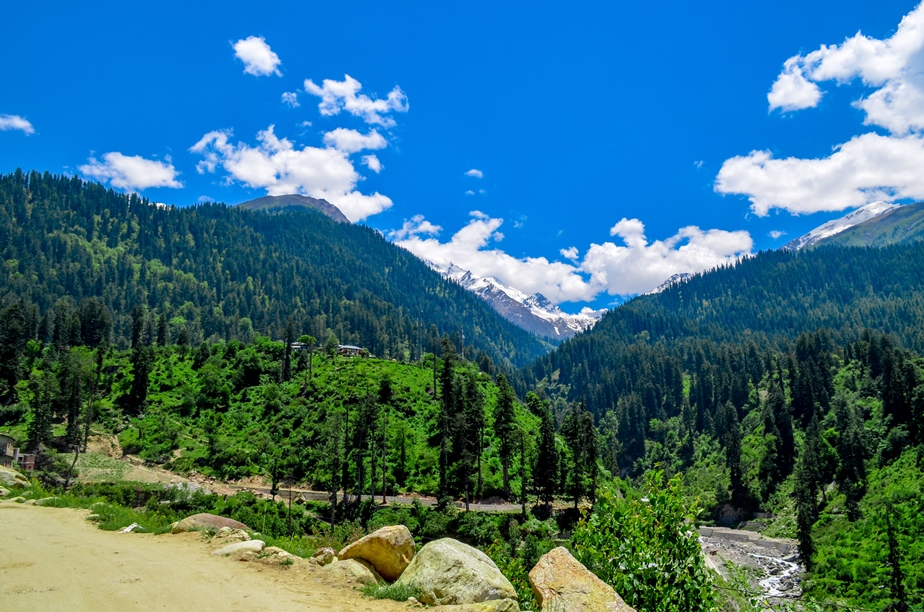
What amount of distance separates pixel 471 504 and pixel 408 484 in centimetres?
982

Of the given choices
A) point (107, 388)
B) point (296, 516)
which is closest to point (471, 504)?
point (296, 516)

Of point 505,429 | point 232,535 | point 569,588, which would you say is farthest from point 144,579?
point 505,429

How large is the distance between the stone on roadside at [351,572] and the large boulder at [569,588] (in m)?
5.43

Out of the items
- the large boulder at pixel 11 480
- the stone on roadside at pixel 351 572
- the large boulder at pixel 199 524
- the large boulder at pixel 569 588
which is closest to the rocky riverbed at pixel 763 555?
the large boulder at pixel 199 524

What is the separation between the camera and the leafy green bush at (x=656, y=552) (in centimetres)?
1102

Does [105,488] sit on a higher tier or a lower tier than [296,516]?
higher

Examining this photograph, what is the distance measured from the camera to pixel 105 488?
54719 mm

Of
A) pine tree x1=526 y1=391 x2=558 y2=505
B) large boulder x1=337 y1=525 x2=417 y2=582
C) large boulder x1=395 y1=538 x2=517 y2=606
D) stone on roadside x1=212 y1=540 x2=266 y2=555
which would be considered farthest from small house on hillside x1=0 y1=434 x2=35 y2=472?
pine tree x1=526 y1=391 x2=558 y2=505

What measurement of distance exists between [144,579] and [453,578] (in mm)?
8286

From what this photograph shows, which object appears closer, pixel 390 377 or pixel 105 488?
pixel 105 488

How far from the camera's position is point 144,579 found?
14.2 m

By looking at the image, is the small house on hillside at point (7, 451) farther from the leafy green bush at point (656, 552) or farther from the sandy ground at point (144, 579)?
the leafy green bush at point (656, 552)

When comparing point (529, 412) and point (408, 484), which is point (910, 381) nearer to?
point (529, 412)

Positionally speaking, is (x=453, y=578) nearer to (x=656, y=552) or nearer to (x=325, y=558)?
(x=325, y=558)
